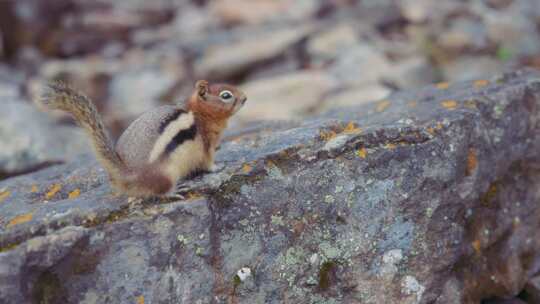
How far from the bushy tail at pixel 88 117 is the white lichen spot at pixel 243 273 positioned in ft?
3.41

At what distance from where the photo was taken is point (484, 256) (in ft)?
16.4

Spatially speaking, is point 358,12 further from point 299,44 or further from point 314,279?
point 314,279

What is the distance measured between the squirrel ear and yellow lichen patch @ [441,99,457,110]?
202 cm

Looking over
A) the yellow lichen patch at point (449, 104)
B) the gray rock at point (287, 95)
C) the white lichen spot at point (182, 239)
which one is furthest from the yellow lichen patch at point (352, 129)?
the gray rock at point (287, 95)

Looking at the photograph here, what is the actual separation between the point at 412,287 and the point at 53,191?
9.25 feet

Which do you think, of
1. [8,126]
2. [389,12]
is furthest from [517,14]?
[8,126]

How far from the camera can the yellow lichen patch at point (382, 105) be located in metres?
5.84

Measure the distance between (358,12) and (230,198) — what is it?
9.79 meters

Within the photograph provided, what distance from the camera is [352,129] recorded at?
202 inches

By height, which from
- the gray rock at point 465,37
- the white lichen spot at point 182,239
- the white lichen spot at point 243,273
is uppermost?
the white lichen spot at point 182,239

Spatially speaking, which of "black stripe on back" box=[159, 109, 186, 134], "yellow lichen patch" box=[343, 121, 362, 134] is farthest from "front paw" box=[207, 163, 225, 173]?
"yellow lichen patch" box=[343, 121, 362, 134]

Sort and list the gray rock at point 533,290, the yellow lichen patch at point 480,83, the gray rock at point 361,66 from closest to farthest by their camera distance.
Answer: the gray rock at point 533,290 → the yellow lichen patch at point 480,83 → the gray rock at point 361,66

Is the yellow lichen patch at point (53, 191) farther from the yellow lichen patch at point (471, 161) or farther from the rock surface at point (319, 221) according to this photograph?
the yellow lichen patch at point (471, 161)

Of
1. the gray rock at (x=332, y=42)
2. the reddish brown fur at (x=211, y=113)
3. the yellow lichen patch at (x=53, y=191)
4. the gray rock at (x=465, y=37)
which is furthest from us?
the gray rock at (x=332, y=42)
